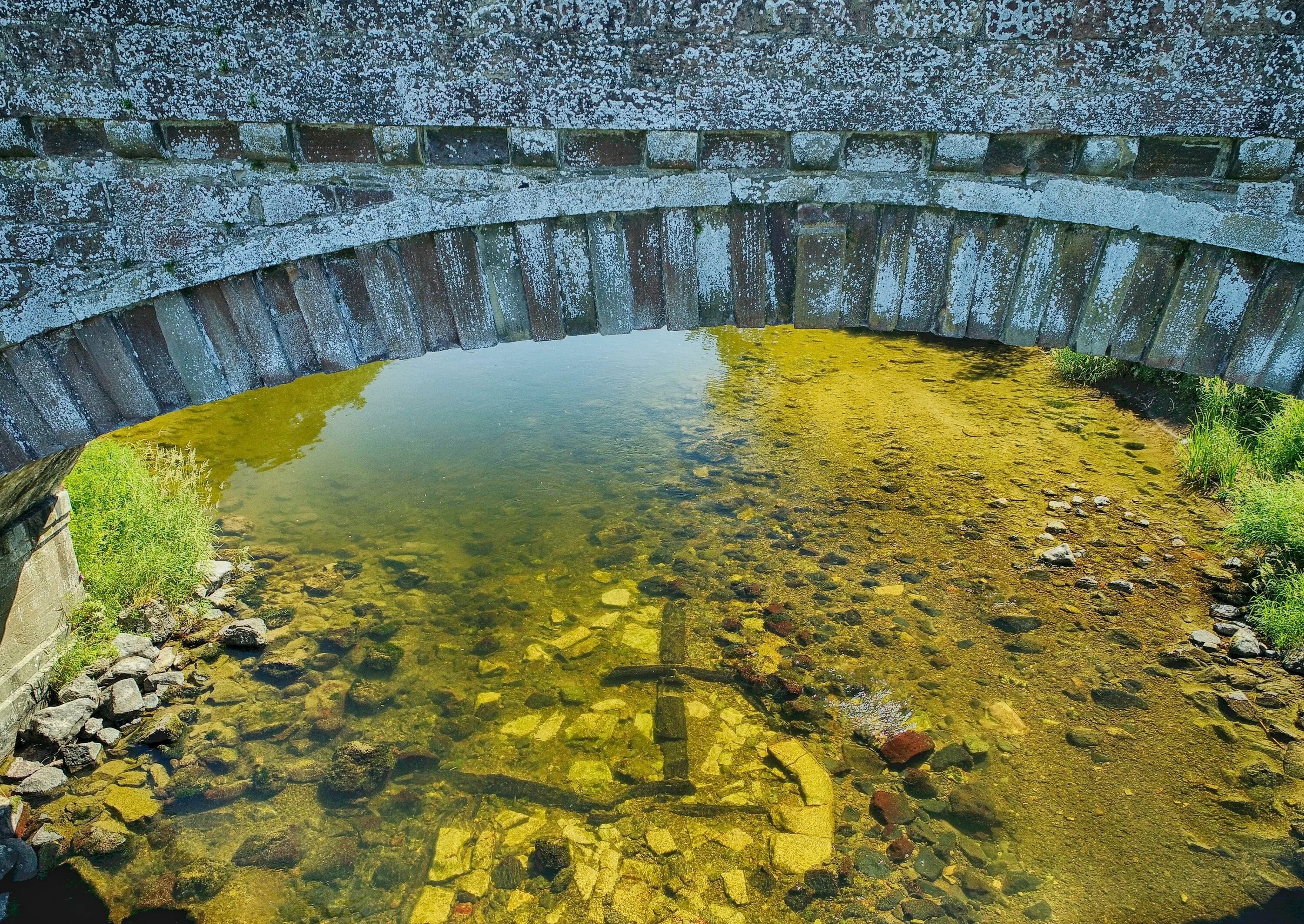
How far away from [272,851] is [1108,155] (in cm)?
451

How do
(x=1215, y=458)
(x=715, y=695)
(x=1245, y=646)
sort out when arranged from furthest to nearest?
(x=1215, y=458) → (x=1245, y=646) → (x=715, y=695)

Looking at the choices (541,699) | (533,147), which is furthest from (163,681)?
(533,147)

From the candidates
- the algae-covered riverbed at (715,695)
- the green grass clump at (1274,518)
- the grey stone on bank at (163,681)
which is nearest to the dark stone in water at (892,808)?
the algae-covered riverbed at (715,695)

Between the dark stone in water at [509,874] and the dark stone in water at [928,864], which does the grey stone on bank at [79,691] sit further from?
the dark stone in water at [928,864]

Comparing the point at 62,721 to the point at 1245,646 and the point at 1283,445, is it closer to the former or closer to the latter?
the point at 1245,646

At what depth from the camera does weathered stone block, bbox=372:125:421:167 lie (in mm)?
2537

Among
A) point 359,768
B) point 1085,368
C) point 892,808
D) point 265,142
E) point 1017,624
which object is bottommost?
point 1085,368

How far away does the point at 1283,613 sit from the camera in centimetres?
471

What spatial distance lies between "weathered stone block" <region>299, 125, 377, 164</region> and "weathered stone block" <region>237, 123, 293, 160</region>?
4 centimetres

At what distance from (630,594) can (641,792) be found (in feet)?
5.20

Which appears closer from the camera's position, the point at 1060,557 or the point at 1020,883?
the point at 1020,883

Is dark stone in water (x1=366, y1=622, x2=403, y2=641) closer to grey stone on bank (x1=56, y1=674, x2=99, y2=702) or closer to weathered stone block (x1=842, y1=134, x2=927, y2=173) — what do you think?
grey stone on bank (x1=56, y1=674, x2=99, y2=702)

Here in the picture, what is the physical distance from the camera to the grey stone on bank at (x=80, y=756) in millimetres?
4086

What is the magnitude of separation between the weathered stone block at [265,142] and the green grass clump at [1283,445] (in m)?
6.79
